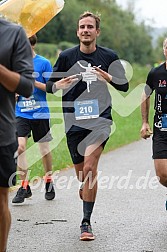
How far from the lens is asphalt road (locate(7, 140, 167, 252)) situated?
261 inches

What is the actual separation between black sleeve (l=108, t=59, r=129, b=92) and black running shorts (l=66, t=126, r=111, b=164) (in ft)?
1.42

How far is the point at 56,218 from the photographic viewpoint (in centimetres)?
793

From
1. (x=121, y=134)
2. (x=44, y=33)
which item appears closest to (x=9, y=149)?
(x=121, y=134)

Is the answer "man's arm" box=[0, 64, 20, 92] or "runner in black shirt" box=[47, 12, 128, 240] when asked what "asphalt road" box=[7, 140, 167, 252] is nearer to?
"runner in black shirt" box=[47, 12, 128, 240]

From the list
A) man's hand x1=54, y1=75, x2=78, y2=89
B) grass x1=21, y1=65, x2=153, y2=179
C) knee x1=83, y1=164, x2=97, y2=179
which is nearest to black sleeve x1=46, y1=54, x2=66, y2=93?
man's hand x1=54, y1=75, x2=78, y2=89

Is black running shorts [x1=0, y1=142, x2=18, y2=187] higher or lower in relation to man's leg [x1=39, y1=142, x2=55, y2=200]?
higher

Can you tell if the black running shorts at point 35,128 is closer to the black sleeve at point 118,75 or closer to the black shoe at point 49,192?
the black shoe at point 49,192

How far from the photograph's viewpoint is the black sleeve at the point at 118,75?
7.21 metres

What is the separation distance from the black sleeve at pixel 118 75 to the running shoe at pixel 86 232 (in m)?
1.42

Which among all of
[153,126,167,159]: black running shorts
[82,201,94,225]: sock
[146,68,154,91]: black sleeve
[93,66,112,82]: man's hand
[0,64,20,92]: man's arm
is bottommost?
[82,201,94,225]: sock

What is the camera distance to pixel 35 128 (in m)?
9.16

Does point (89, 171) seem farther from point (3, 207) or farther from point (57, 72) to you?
point (3, 207)

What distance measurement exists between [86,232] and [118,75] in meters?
1.62

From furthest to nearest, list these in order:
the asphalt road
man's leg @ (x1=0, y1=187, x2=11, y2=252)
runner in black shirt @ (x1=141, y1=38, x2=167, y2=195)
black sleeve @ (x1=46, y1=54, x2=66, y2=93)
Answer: runner in black shirt @ (x1=141, y1=38, x2=167, y2=195) < black sleeve @ (x1=46, y1=54, x2=66, y2=93) < the asphalt road < man's leg @ (x1=0, y1=187, x2=11, y2=252)
